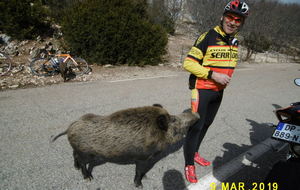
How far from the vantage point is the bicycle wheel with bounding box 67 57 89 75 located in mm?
8281

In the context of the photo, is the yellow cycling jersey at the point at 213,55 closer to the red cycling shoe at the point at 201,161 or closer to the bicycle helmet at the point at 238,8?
the bicycle helmet at the point at 238,8

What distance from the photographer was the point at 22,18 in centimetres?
1053

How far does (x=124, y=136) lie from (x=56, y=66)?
6659 millimetres

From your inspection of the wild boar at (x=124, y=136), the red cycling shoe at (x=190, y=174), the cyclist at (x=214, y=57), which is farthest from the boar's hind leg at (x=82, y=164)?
the cyclist at (x=214, y=57)

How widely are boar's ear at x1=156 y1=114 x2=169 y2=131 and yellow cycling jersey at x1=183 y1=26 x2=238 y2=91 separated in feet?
2.11

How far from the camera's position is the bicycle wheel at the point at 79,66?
326 inches

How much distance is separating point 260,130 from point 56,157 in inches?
168

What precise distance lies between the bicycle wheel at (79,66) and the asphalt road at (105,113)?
172 centimetres

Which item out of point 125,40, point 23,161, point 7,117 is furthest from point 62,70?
point 23,161

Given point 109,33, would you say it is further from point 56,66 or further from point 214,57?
point 214,57

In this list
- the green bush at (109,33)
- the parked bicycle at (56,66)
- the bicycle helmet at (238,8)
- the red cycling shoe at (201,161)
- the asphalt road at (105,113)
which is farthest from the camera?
the green bush at (109,33)

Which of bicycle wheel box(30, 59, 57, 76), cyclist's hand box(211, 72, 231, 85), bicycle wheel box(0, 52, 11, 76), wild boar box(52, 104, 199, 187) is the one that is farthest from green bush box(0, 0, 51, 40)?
cyclist's hand box(211, 72, 231, 85)

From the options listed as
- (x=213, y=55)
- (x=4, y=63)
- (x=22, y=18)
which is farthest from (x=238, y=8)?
(x=22, y=18)

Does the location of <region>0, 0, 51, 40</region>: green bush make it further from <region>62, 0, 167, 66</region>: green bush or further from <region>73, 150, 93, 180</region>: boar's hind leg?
<region>73, 150, 93, 180</region>: boar's hind leg
